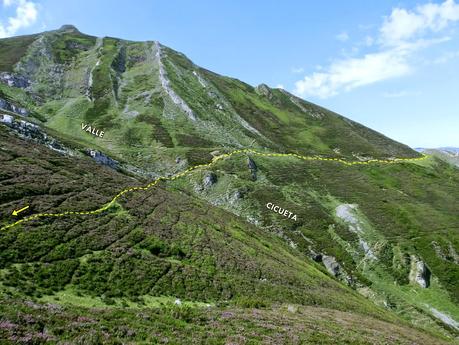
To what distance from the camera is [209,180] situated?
9175cm

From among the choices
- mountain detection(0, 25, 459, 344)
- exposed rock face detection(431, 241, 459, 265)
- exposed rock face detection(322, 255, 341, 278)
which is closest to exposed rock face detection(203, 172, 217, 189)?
mountain detection(0, 25, 459, 344)

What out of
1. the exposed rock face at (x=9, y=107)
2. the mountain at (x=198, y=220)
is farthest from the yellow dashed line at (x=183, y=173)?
the exposed rock face at (x=9, y=107)

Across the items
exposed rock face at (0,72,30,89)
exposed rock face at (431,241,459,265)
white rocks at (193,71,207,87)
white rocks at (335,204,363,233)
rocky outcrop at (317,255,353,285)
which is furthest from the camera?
white rocks at (193,71,207,87)

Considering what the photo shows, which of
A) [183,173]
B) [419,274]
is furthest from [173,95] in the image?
[419,274]

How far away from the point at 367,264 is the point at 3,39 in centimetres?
19725

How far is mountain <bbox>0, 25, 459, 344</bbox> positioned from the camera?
2695 cm

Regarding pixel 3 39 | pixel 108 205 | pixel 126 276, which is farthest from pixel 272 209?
pixel 3 39

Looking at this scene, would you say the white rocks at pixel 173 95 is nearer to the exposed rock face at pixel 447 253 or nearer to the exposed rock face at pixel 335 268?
the exposed rock face at pixel 335 268

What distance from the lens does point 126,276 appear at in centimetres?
3275

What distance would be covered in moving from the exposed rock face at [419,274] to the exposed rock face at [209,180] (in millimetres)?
44669

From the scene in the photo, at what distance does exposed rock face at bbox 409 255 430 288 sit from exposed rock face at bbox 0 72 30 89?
13322cm

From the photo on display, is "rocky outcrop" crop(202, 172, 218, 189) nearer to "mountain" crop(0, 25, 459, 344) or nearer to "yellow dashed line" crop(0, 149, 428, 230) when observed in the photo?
"mountain" crop(0, 25, 459, 344)

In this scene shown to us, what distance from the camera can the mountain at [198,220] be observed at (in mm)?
26953

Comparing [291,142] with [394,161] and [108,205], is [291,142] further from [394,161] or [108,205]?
[108,205]
